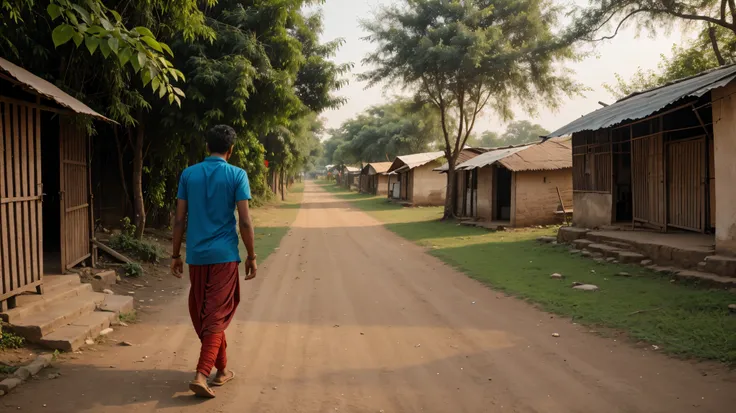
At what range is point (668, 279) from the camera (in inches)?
348

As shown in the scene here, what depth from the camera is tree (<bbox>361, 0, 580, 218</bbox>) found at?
69.3 ft

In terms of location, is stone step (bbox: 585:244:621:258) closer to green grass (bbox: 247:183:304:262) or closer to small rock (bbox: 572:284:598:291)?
small rock (bbox: 572:284:598:291)

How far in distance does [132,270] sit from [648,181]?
1114 centimetres

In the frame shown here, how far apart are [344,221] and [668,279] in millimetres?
16077

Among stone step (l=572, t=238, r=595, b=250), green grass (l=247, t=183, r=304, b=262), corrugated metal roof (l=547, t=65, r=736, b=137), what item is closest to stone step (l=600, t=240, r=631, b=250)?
stone step (l=572, t=238, r=595, b=250)

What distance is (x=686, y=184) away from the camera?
11.3 metres

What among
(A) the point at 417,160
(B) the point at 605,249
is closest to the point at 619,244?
(B) the point at 605,249

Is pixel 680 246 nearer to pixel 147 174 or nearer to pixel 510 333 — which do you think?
pixel 510 333

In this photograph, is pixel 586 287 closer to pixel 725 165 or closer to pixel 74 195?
pixel 725 165

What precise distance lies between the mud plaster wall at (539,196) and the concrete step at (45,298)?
14837 millimetres

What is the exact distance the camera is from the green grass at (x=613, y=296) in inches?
222

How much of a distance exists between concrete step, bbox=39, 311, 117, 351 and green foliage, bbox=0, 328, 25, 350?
0.17 m

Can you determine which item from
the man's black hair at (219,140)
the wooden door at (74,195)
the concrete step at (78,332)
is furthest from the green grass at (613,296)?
the wooden door at (74,195)

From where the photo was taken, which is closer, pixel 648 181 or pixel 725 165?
pixel 725 165
